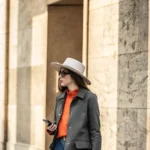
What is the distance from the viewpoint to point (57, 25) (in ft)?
40.1

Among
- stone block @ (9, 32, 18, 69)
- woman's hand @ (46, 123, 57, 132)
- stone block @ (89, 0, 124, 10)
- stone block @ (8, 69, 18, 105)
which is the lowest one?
woman's hand @ (46, 123, 57, 132)

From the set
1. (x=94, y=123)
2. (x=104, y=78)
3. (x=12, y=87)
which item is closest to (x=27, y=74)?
(x=12, y=87)

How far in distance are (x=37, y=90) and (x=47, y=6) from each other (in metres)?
1.65

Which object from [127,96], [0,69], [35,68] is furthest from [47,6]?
[127,96]

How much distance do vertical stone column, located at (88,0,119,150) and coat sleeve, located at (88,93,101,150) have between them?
262cm

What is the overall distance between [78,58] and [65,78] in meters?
5.39

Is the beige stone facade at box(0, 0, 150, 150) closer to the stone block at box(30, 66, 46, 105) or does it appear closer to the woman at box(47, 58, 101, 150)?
the stone block at box(30, 66, 46, 105)

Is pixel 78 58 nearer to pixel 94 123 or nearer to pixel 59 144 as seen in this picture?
pixel 59 144

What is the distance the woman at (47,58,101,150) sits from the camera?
6.56 m

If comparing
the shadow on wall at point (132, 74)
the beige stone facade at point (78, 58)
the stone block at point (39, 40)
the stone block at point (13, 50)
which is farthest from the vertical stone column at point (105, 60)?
the stone block at point (13, 50)

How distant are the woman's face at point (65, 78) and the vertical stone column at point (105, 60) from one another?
8.30 ft

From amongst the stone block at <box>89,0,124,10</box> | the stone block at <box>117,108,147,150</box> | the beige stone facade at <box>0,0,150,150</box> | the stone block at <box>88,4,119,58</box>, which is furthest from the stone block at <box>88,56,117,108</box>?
the stone block at <box>89,0,124,10</box>

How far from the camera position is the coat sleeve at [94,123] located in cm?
650

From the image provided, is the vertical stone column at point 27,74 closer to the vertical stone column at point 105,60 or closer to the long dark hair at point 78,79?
the vertical stone column at point 105,60
